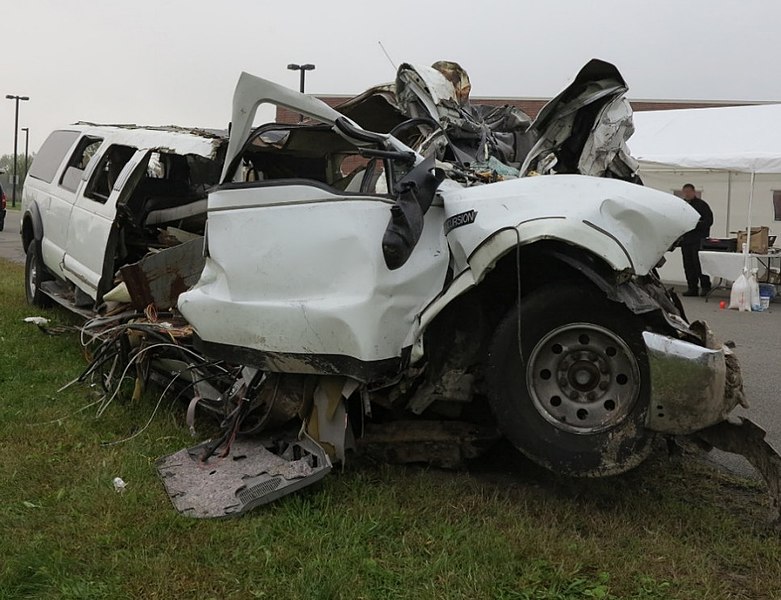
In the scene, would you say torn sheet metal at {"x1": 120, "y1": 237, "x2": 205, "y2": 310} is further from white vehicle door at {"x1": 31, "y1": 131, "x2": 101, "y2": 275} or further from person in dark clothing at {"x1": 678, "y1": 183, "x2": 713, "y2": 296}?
person in dark clothing at {"x1": 678, "y1": 183, "x2": 713, "y2": 296}

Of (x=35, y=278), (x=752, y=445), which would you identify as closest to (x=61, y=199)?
(x=35, y=278)

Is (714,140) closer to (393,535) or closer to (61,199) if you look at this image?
(61,199)

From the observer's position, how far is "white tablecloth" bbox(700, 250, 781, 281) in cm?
1246

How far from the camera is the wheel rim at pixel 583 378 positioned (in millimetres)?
3438

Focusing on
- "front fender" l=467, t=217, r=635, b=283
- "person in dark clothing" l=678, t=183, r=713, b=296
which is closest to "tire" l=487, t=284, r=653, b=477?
"front fender" l=467, t=217, r=635, b=283

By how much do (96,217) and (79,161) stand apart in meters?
1.39

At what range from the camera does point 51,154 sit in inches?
324

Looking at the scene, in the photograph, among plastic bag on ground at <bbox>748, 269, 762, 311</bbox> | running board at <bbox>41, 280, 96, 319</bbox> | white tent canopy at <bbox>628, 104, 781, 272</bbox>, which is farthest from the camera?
white tent canopy at <bbox>628, 104, 781, 272</bbox>

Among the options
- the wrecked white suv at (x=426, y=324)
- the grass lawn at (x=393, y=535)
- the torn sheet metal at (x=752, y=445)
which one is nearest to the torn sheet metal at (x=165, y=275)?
the wrecked white suv at (x=426, y=324)

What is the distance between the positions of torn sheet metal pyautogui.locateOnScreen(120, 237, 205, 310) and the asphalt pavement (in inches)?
142

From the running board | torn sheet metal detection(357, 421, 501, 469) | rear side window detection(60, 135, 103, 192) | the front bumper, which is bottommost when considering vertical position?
torn sheet metal detection(357, 421, 501, 469)

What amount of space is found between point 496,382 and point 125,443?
89.4 inches

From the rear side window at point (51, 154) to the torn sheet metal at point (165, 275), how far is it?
118 inches

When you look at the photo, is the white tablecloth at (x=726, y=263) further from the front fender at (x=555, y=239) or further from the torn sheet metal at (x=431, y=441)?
the front fender at (x=555, y=239)
